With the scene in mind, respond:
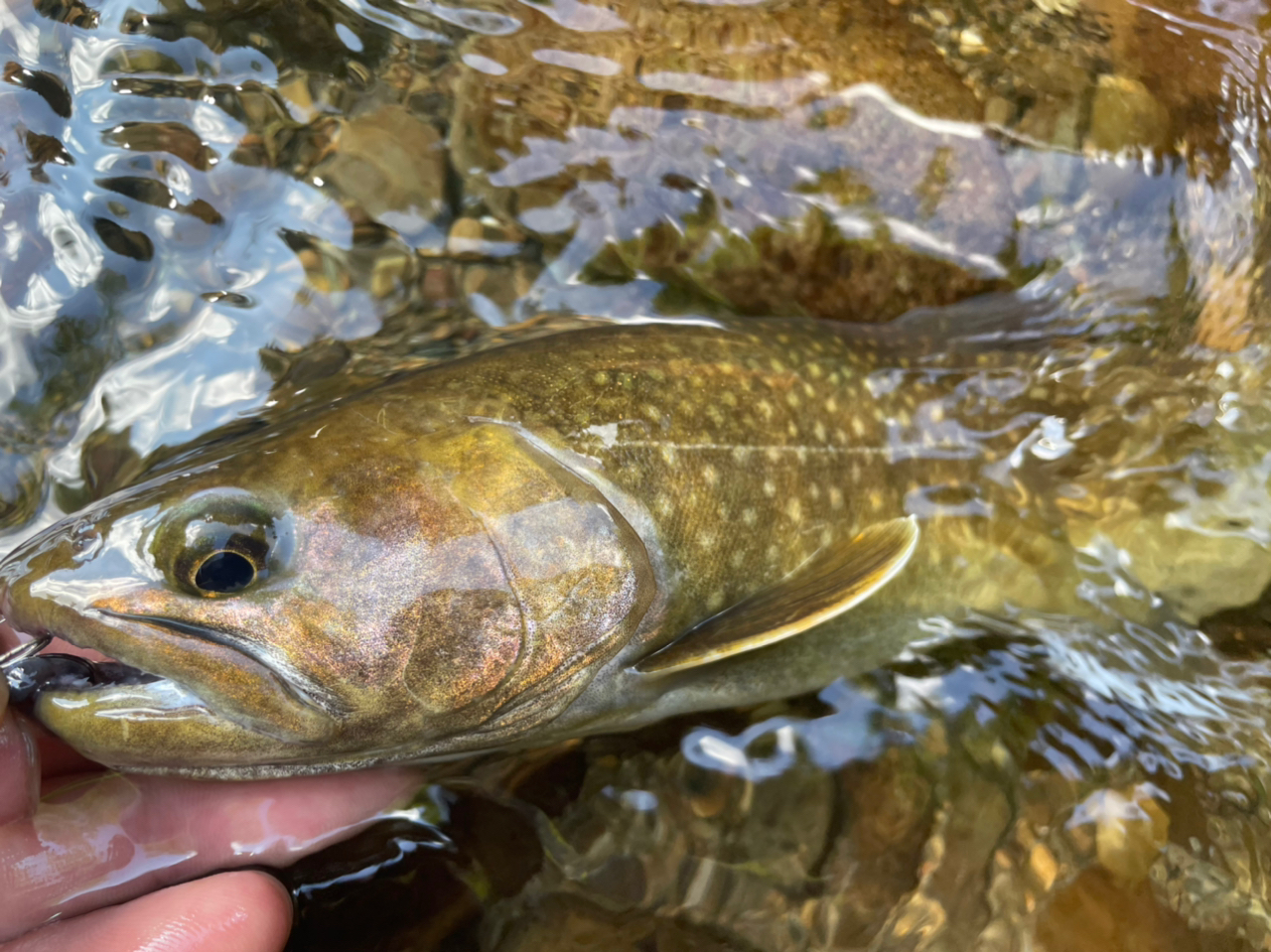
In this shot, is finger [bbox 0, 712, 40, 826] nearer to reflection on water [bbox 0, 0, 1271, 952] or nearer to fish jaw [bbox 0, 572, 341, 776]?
fish jaw [bbox 0, 572, 341, 776]

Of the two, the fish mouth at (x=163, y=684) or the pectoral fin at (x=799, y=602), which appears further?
the pectoral fin at (x=799, y=602)

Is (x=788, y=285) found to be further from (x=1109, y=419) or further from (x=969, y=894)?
(x=969, y=894)

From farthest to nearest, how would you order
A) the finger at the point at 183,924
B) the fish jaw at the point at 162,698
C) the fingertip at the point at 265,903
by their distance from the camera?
the fingertip at the point at 265,903 → the finger at the point at 183,924 → the fish jaw at the point at 162,698

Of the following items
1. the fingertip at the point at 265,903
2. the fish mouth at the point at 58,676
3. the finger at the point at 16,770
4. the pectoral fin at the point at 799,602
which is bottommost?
the fingertip at the point at 265,903

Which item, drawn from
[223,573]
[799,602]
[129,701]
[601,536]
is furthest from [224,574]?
[799,602]

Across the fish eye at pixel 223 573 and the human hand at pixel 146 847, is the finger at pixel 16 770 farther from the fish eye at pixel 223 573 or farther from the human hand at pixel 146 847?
the fish eye at pixel 223 573

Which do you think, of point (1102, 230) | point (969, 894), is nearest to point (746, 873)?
point (969, 894)

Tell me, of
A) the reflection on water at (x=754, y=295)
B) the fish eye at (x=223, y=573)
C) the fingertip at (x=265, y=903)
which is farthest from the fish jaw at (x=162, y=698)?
the reflection on water at (x=754, y=295)

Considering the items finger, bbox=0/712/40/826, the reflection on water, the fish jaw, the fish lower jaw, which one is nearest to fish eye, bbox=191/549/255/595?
the fish jaw

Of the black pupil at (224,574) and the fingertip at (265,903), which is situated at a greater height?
the black pupil at (224,574)
